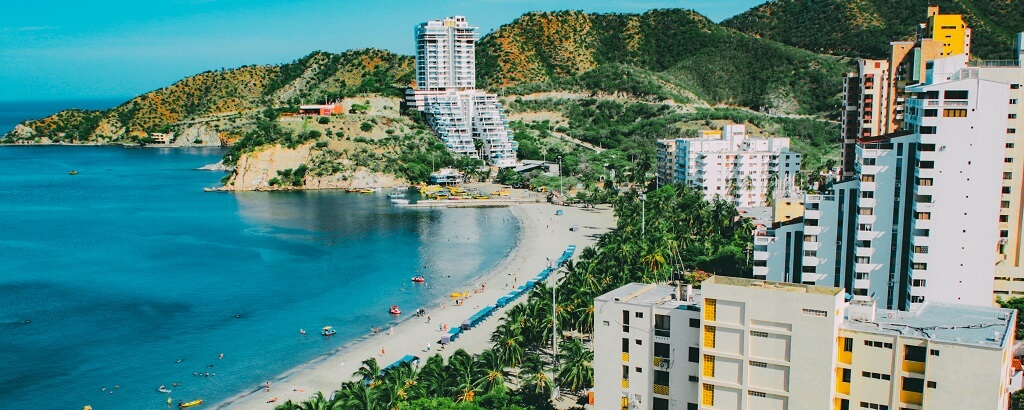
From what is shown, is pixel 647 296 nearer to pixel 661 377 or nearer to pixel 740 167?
pixel 661 377

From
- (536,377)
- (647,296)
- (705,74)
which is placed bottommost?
(536,377)

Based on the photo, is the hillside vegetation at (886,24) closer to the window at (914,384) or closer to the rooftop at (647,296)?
the rooftop at (647,296)

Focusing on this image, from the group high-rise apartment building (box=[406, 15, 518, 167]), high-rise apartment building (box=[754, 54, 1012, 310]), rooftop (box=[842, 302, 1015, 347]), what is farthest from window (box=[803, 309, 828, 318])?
high-rise apartment building (box=[406, 15, 518, 167])

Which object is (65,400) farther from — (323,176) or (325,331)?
(323,176)

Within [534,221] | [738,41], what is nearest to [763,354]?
[534,221]

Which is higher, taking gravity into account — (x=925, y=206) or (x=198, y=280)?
(x=925, y=206)

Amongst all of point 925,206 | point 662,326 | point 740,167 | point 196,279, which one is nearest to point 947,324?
point 662,326
